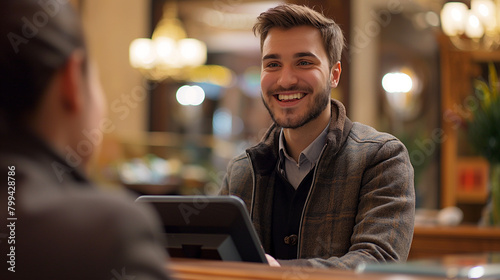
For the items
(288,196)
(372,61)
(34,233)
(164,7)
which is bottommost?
(288,196)

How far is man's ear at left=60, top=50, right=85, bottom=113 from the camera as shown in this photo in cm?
69

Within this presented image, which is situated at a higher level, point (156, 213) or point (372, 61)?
point (372, 61)

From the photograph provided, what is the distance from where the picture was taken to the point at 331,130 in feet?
6.10

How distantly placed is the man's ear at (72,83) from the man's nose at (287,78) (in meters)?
1.19

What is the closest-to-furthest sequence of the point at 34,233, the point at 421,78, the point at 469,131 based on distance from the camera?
the point at 34,233, the point at 469,131, the point at 421,78

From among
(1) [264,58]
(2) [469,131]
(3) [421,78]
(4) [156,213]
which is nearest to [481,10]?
(2) [469,131]

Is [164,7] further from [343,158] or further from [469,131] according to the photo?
[343,158]

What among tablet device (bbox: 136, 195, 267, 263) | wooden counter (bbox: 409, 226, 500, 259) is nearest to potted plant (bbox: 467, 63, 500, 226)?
wooden counter (bbox: 409, 226, 500, 259)

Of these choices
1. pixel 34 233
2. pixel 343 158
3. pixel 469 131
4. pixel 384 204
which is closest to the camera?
pixel 34 233

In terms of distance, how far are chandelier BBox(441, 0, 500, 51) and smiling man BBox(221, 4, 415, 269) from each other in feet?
10.5

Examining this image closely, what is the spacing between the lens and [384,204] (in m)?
1.69

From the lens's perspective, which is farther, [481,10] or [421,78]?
[421,78]

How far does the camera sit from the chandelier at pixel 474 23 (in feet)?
15.8

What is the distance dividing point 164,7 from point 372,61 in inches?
118
